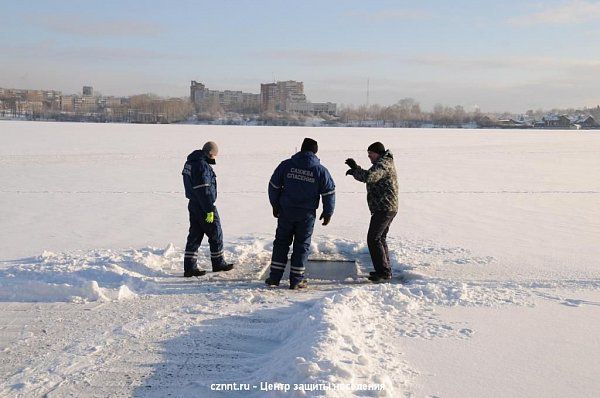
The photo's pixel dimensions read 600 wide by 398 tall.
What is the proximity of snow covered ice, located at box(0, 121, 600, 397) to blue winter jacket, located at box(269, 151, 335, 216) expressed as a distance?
932 millimetres

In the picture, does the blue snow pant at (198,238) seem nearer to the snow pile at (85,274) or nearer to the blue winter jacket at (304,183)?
the snow pile at (85,274)

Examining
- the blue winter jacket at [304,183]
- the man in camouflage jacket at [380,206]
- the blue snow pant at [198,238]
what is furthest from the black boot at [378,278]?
the blue snow pant at [198,238]

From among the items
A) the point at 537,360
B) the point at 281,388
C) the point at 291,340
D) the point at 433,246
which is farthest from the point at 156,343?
the point at 433,246

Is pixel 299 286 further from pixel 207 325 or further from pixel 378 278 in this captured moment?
pixel 207 325

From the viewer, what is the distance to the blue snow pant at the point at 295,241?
602 centimetres

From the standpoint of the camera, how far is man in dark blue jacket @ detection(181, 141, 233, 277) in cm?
634

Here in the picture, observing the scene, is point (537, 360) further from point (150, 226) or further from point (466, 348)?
point (150, 226)

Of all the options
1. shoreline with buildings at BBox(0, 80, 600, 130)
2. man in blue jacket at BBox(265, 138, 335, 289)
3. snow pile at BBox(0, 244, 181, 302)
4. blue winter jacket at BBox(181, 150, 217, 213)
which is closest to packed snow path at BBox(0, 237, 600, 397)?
snow pile at BBox(0, 244, 181, 302)

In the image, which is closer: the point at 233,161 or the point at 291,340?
the point at 291,340

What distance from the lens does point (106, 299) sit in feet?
18.4

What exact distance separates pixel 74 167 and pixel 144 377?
16.2 meters

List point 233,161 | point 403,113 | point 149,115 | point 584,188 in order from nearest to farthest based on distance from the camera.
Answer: point 584,188, point 233,161, point 149,115, point 403,113

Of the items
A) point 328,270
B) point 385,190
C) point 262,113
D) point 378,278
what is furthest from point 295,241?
point 262,113

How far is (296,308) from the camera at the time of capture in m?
5.34
